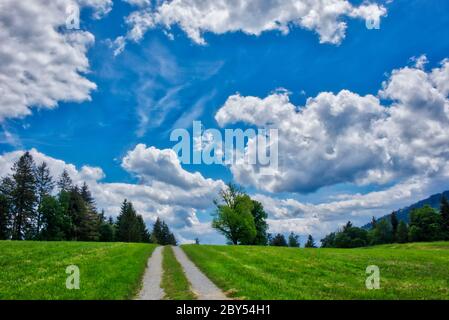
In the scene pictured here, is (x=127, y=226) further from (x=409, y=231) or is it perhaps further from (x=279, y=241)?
(x=409, y=231)

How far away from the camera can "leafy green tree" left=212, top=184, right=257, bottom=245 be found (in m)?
98.9

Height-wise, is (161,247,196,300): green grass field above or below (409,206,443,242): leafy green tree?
below

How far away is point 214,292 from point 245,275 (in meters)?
6.46

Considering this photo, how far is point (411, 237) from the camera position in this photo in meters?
142

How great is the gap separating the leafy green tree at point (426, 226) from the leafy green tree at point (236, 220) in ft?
224

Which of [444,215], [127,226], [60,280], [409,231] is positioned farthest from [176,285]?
[409,231]

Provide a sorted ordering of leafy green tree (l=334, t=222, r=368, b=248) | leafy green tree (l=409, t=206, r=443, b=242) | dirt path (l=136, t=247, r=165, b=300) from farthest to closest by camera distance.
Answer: leafy green tree (l=334, t=222, r=368, b=248) < leafy green tree (l=409, t=206, r=443, b=242) < dirt path (l=136, t=247, r=165, b=300)

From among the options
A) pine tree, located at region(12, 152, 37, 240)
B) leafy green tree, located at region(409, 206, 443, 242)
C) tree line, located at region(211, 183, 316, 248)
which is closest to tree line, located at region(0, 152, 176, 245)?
pine tree, located at region(12, 152, 37, 240)

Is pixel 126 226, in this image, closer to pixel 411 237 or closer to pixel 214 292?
pixel 411 237

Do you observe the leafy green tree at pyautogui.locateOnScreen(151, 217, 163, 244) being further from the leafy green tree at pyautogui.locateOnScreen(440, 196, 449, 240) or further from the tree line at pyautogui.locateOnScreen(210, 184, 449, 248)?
the leafy green tree at pyautogui.locateOnScreen(440, 196, 449, 240)

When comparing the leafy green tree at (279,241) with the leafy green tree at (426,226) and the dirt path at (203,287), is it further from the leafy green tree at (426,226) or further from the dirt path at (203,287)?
the dirt path at (203,287)

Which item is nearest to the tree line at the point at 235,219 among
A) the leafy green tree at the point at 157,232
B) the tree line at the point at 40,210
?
the tree line at the point at 40,210

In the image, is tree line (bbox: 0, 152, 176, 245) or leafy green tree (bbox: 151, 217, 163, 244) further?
leafy green tree (bbox: 151, 217, 163, 244)

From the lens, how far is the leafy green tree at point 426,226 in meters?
134
